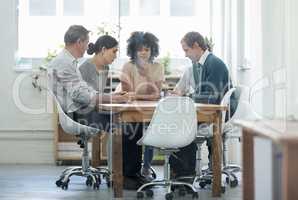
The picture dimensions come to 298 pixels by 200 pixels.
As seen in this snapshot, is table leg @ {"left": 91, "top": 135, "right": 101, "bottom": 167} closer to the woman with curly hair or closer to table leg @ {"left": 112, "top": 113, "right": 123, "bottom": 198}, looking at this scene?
the woman with curly hair

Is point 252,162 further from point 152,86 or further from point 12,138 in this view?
point 12,138

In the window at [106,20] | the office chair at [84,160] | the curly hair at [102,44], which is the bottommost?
the office chair at [84,160]

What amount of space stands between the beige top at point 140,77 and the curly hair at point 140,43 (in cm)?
7

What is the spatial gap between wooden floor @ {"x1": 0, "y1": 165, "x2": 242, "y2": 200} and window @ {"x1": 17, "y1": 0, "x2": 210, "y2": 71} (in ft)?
4.09

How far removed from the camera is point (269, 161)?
210cm

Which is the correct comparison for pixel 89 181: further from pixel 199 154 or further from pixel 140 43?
pixel 140 43

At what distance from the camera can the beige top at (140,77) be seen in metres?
4.50

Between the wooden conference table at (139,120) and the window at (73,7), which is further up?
the window at (73,7)

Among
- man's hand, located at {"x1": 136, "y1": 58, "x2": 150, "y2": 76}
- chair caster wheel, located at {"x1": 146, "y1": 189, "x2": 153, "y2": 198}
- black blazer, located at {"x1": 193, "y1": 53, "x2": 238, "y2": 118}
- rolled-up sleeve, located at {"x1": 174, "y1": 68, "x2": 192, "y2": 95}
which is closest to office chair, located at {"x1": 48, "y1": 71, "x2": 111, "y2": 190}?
chair caster wheel, located at {"x1": 146, "y1": 189, "x2": 153, "y2": 198}

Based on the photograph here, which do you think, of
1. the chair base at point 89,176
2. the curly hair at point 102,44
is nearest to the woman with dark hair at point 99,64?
the curly hair at point 102,44

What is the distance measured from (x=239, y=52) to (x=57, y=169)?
2076 mm

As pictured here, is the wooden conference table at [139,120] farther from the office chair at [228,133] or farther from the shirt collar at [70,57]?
the shirt collar at [70,57]

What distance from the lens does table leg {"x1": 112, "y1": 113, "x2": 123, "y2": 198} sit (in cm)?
391

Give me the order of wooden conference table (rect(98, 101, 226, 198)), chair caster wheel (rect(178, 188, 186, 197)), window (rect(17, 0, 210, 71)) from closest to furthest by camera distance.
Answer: wooden conference table (rect(98, 101, 226, 198))
chair caster wheel (rect(178, 188, 186, 197))
window (rect(17, 0, 210, 71))
